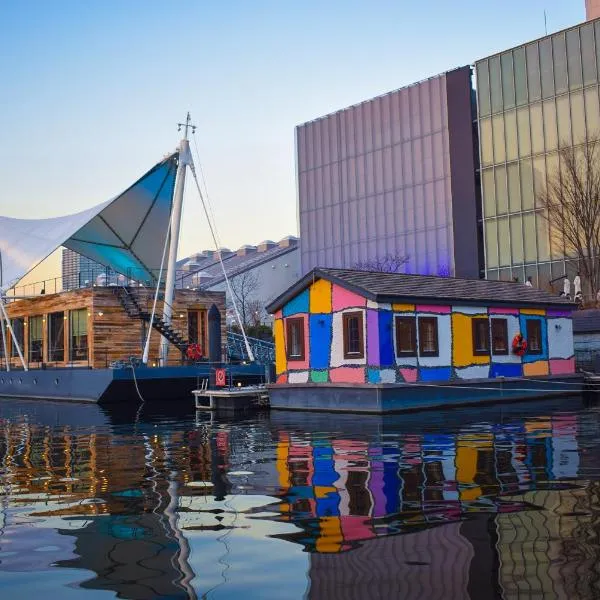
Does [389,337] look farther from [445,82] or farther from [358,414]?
[445,82]

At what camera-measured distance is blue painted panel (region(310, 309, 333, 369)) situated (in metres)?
25.1

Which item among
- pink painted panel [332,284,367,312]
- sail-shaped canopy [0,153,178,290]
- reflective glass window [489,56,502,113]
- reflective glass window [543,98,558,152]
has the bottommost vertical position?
pink painted panel [332,284,367,312]

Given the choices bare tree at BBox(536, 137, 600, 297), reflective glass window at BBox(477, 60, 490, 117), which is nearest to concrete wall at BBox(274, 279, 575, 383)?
bare tree at BBox(536, 137, 600, 297)

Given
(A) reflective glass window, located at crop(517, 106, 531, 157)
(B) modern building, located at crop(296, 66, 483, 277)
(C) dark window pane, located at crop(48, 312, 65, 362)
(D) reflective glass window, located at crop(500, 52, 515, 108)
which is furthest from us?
(B) modern building, located at crop(296, 66, 483, 277)

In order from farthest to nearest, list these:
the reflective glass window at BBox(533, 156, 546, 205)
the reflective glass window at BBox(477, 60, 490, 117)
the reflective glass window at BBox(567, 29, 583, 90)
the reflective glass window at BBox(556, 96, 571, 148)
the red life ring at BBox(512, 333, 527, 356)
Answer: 1. the reflective glass window at BBox(477, 60, 490, 117)
2. the reflective glass window at BBox(533, 156, 546, 205)
3. the reflective glass window at BBox(556, 96, 571, 148)
4. the reflective glass window at BBox(567, 29, 583, 90)
5. the red life ring at BBox(512, 333, 527, 356)

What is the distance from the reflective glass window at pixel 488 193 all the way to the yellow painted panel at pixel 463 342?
119 ft

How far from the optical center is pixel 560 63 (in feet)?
184

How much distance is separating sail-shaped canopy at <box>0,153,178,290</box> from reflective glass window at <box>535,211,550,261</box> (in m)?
26.2

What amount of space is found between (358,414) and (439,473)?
40.6 ft

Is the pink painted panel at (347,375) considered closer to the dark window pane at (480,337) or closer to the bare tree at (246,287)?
the dark window pane at (480,337)

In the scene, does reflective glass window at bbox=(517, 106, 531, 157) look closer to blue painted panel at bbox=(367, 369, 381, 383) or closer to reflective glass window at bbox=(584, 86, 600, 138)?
reflective glass window at bbox=(584, 86, 600, 138)

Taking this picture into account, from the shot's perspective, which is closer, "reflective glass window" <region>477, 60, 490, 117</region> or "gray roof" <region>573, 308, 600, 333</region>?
"gray roof" <region>573, 308, 600, 333</region>

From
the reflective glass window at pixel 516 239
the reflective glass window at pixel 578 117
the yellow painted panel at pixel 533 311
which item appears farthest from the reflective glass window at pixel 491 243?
the yellow painted panel at pixel 533 311

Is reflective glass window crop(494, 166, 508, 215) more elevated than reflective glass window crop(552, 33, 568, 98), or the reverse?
reflective glass window crop(552, 33, 568, 98)
